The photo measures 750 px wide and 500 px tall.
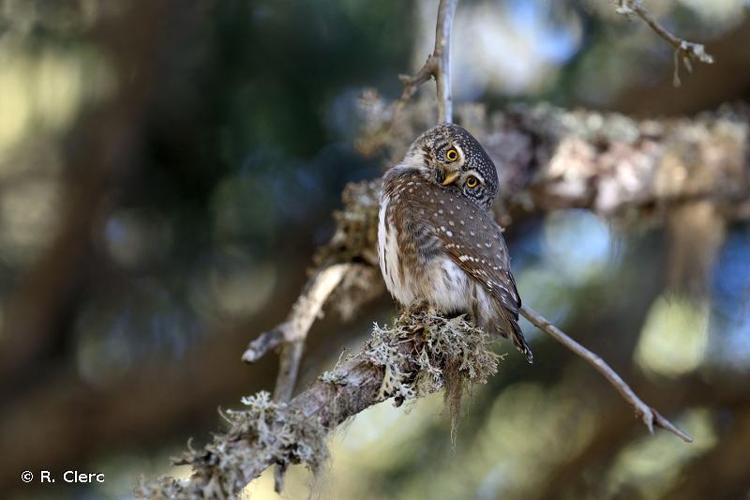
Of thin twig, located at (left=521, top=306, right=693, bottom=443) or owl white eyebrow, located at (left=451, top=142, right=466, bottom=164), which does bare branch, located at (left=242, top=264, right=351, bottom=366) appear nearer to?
owl white eyebrow, located at (left=451, top=142, right=466, bottom=164)

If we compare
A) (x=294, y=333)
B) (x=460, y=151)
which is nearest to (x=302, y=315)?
(x=294, y=333)

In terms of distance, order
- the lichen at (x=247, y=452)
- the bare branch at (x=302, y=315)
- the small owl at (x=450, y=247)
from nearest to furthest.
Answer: the lichen at (x=247, y=452)
the bare branch at (x=302, y=315)
the small owl at (x=450, y=247)

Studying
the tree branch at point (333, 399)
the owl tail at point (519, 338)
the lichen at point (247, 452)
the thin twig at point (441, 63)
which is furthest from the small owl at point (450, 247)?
the lichen at point (247, 452)

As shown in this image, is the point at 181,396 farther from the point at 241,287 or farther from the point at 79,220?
the point at 79,220

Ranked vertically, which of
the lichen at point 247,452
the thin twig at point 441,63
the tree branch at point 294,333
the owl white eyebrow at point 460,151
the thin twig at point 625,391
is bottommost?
the thin twig at point 625,391

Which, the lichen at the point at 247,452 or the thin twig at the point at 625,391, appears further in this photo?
the thin twig at the point at 625,391

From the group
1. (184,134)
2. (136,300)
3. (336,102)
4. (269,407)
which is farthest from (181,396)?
(269,407)

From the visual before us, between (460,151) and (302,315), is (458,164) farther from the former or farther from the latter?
(302,315)

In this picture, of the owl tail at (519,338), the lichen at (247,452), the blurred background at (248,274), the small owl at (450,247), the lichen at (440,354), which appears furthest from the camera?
the blurred background at (248,274)

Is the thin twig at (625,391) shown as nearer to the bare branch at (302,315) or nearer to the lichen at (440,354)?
the lichen at (440,354)
